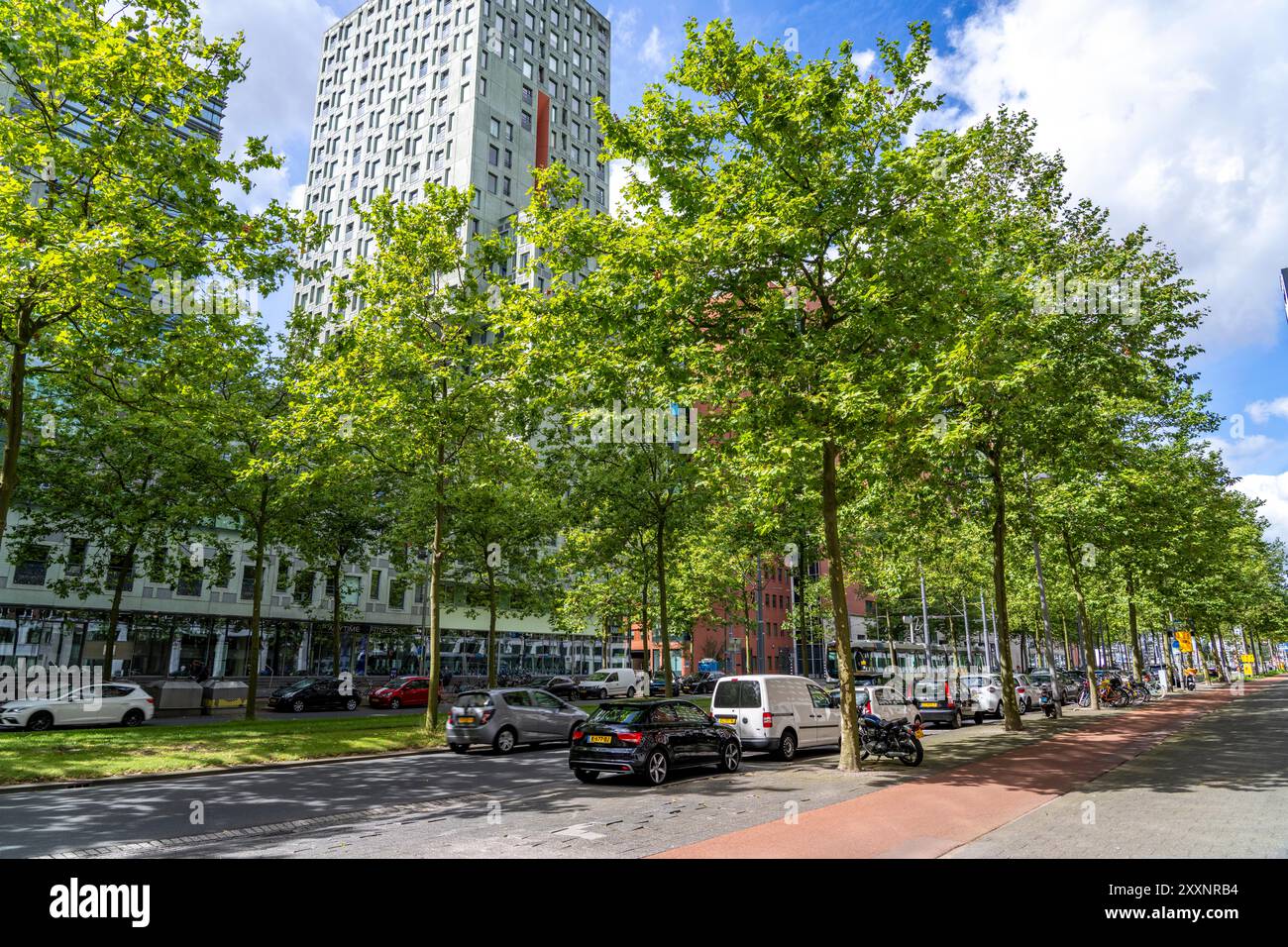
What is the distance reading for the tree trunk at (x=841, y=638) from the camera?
1486 centimetres

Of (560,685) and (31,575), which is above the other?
(31,575)

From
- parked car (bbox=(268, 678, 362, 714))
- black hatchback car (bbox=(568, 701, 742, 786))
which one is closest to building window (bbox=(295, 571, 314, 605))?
parked car (bbox=(268, 678, 362, 714))

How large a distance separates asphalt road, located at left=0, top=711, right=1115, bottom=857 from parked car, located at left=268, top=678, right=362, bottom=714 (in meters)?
18.8

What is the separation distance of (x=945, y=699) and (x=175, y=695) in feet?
94.3

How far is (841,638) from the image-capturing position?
15.4m

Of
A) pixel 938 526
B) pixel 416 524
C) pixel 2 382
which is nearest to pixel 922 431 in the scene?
pixel 938 526

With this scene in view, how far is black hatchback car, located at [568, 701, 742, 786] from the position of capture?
13.6 metres

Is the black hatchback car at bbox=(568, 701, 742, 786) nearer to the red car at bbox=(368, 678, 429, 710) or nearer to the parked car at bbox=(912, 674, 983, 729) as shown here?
the parked car at bbox=(912, 674, 983, 729)

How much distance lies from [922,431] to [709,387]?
395cm

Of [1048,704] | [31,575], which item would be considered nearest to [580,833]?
[1048,704]

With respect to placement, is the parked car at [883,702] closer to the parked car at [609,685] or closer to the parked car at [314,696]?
the parked car at [609,685]

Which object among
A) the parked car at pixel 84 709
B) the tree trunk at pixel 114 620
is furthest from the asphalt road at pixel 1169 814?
the tree trunk at pixel 114 620

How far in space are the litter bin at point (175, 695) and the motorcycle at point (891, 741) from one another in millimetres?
25750

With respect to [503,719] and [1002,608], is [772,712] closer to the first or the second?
[503,719]
